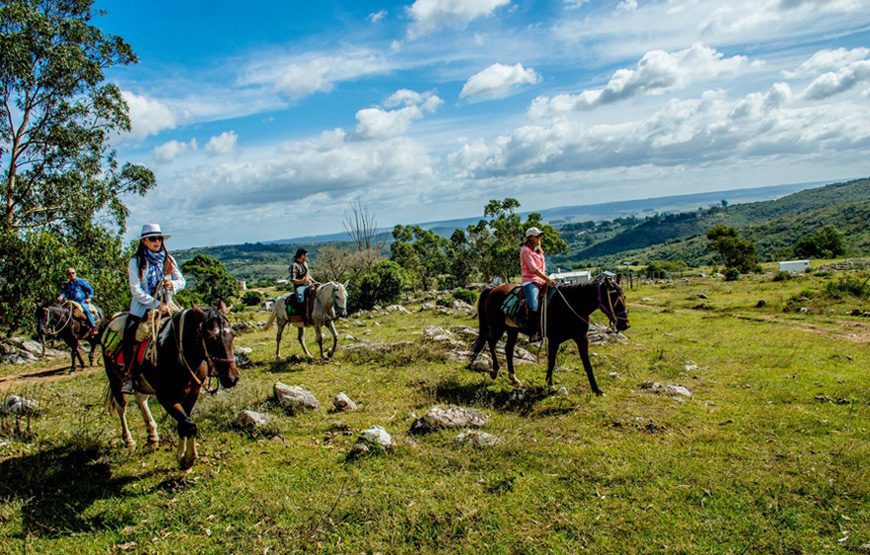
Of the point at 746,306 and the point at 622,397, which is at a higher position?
the point at 622,397

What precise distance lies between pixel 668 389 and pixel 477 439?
215 inches

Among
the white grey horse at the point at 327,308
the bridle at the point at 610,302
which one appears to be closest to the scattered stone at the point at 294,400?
the white grey horse at the point at 327,308

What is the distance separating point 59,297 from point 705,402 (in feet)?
64.2

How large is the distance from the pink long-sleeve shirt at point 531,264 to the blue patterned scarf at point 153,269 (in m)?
7.38

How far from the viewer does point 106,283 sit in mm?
19625

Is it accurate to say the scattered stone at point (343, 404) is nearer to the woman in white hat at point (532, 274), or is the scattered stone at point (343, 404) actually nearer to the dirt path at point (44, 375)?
the woman in white hat at point (532, 274)

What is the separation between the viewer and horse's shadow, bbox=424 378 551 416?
10.0m

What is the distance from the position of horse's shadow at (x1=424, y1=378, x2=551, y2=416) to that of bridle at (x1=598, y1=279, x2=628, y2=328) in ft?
7.32

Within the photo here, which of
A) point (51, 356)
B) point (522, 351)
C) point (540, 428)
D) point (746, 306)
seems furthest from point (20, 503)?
point (746, 306)

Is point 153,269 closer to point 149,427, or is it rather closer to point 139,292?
point 139,292

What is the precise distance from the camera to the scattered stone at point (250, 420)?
880 centimetres

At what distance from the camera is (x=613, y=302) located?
1045 cm

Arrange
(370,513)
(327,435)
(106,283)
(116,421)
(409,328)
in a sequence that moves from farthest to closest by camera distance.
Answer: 1. (409,328)
2. (106,283)
3. (116,421)
4. (327,435)
5. (370,513)

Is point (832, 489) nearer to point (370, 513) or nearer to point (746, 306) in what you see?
point (370, 513)
